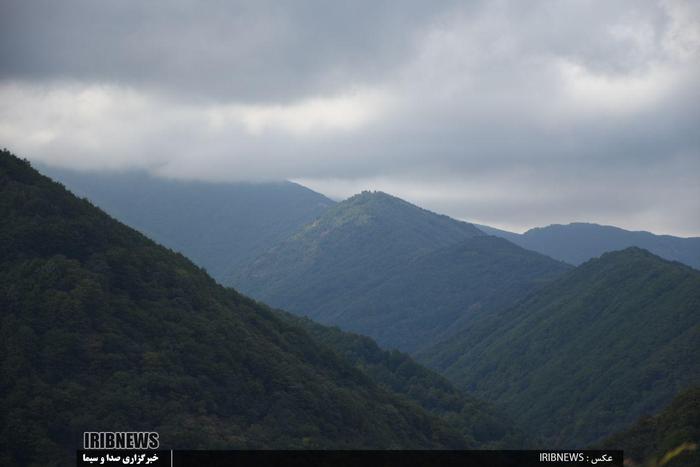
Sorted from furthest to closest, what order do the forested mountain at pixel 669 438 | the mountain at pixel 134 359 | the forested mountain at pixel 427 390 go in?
the forested mountain at pixel 427 390, the mountain at pixel 134 359, the forested mountain at pixel 669 438

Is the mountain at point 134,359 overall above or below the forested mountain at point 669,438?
above

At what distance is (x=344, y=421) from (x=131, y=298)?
2937 cm

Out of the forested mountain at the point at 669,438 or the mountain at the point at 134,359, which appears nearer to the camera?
the forested mountain at the point at 669,438

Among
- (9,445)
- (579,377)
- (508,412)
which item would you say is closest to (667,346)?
(579,377)

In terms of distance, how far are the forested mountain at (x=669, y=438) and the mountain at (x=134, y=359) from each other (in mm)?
35052

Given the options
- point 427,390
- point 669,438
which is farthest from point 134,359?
point 427,390

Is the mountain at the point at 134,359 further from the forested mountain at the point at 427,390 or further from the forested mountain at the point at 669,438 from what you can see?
the forested mountain at the point at 669,438

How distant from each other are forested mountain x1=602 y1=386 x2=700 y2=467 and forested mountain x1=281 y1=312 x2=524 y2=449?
65.3 meters

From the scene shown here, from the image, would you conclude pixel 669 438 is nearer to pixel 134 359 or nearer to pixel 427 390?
pixel 134 359

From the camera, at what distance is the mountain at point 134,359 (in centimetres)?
8175

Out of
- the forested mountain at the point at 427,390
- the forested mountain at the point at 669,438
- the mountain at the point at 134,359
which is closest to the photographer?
the forested mountain at the point at 669,438

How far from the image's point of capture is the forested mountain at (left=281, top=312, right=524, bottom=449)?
5846 inches

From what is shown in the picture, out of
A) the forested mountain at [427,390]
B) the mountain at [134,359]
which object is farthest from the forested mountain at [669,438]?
the forested mountain at [427,390]

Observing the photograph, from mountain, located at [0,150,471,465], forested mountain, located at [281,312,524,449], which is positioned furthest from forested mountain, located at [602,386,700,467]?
forested mountain, located at [281,312,524,449]
